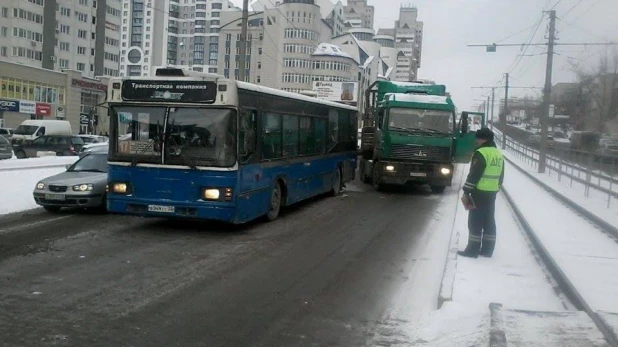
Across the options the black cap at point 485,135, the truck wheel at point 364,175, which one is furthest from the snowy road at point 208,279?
the truck wheel at point 364,175

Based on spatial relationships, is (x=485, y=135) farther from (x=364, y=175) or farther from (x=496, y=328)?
(x=364, y=175)

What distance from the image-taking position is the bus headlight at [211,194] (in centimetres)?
1120

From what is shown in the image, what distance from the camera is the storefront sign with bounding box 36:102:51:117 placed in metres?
70.1

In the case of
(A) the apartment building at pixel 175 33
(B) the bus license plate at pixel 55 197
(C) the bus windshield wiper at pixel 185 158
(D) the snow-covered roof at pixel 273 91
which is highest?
(A) the apartment building at pixel 175 33

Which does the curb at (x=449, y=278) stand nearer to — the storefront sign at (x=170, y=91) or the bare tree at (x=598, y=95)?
the storefront sign at (x=170, y=91)

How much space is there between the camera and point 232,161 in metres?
11.2

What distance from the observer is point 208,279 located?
8148 mm

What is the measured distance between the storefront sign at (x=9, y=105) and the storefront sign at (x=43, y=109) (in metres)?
2.81

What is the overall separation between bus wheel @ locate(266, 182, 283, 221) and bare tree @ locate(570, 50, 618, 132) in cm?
2359

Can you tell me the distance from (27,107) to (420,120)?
194 ft

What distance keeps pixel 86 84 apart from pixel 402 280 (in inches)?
2929

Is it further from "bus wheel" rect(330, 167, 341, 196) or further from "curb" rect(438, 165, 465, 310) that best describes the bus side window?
"bus wheel" rect(330, 167, 341, 196)

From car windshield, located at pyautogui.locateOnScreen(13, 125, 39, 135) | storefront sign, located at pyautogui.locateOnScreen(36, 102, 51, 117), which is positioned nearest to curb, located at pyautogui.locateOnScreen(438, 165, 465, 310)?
car windshield, located at pyautogui.locateOnScreen(13, 125, 39, 135)

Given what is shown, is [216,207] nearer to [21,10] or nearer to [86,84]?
[86,84]
